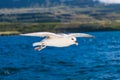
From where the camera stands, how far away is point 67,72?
65.7 meters

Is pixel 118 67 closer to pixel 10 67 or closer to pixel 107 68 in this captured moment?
pixel 107 68

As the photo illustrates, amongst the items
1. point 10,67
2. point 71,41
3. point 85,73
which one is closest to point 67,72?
A: point 85,73

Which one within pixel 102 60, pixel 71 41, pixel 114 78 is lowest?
pixel 102 60

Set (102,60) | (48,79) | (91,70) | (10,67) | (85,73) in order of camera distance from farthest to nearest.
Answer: (102,60), (10,67), (91,70), (85,73), (48,79)

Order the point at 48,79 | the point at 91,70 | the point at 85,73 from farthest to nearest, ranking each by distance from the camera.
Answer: the point at 91,70
the point at 85,73
the point at 48,79

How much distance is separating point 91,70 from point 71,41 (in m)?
47.2

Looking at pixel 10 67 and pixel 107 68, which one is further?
pixel 10 67

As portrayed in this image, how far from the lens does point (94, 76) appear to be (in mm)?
59688

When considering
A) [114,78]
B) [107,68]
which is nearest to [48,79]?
[114,78]

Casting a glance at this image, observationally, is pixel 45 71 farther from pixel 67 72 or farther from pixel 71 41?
pixel 71 41

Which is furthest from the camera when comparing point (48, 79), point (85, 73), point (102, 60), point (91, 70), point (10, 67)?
point (102, 60)

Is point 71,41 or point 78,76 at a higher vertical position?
point 71,41

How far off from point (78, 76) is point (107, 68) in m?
12.0

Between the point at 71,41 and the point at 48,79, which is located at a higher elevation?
the point at 71,41
